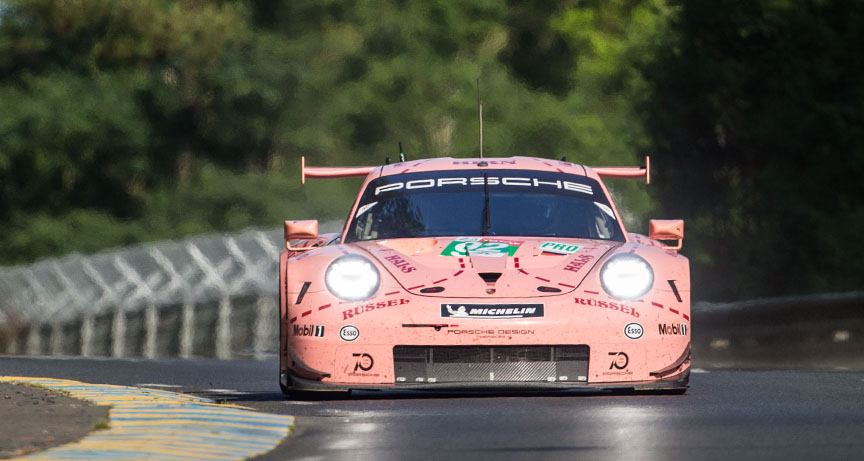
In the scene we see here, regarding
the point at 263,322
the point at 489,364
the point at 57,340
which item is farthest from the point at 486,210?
the point at 57,340

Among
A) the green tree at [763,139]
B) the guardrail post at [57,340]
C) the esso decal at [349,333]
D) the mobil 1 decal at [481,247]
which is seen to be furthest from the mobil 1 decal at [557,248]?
the guardrail post at [57,340]

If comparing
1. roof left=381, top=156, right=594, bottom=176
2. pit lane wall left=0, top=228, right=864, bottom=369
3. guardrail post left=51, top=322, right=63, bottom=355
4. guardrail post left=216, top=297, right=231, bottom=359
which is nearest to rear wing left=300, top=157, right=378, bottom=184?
roof left=381, top=156, right=594, bottom=176

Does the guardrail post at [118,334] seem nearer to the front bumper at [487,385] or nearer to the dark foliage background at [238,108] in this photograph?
the dark foliage background at [238,108]

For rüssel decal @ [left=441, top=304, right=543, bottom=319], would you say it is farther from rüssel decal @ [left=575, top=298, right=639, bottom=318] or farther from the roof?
the roof

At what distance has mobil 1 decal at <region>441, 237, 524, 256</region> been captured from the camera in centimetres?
1125

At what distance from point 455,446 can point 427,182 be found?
3.87 metres

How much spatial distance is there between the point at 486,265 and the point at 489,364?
0.54m

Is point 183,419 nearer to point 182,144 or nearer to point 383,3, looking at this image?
point 182,144

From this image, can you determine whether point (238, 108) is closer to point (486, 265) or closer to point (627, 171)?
point (627, 171)

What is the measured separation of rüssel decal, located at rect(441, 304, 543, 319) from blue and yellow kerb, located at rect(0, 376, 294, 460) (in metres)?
1.18

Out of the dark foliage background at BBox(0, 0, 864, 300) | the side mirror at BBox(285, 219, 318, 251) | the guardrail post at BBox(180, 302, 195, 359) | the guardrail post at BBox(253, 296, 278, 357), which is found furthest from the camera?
the dark foliage background at BBox(0, 0, 864, 300)

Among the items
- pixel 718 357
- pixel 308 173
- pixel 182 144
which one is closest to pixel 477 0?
pixel 182 144

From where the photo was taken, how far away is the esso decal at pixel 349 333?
1096 centimetres

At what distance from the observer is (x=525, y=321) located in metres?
10.8
